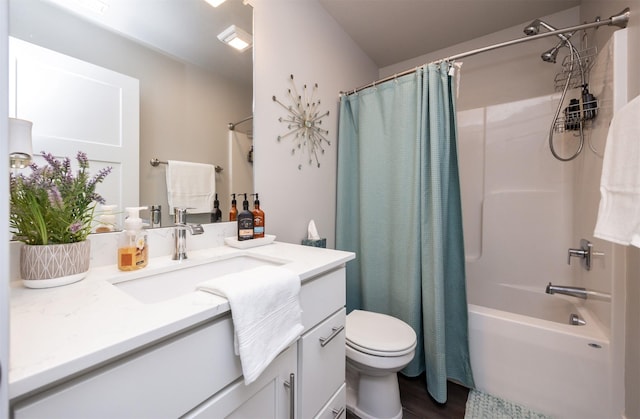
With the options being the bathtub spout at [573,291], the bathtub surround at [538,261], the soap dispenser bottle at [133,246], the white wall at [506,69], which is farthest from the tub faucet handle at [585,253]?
the soap dispenser bottle at [133,246]

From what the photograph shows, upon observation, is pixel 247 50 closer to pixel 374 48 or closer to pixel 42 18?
pixel 42 18

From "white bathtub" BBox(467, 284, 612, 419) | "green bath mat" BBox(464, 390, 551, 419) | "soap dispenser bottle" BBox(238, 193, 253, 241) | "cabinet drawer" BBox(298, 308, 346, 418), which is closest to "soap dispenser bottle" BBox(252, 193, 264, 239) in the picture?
"soap dispenser bottle" BBox(238, 193, 253, 241)

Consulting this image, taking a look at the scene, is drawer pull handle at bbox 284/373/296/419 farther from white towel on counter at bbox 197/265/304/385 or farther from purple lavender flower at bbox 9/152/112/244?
purple lavender flower at bbox 9/152/112/244

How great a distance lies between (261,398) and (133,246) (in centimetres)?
61

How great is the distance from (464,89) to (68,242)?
9.00 feet

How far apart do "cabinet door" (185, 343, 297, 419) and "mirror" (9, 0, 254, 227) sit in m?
0.69

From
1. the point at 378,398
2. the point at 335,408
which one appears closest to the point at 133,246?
the point at 335,408

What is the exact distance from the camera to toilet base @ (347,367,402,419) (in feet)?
4.16

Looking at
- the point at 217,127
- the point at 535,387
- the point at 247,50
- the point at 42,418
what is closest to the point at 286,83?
the point at 247,50

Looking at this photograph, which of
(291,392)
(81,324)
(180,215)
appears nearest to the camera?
(81,324)

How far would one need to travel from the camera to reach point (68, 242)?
2.30ft

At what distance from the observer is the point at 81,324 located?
460 millimetres

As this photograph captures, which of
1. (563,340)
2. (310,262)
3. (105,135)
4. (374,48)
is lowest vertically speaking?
(563,340)

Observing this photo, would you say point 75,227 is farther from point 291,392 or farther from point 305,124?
point 305,124
